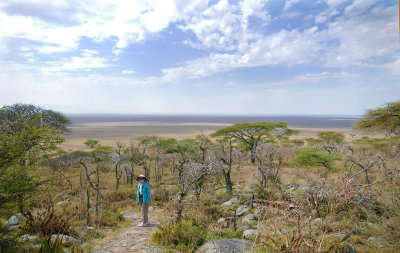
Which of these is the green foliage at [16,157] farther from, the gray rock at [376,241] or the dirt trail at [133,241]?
the gray rock at [376,241]

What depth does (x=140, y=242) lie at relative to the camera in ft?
21.6

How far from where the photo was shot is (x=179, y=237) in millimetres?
6383

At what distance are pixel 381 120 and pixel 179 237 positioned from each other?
1171cm

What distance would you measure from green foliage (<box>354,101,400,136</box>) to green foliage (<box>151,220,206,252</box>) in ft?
35.0

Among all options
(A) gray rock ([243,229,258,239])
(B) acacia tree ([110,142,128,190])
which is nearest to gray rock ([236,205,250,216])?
(A) gray rock ([243,229,258,239])

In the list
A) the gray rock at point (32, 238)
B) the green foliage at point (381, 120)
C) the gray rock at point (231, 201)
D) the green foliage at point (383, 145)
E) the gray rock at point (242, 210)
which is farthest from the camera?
the green foliage at point (383, 145)

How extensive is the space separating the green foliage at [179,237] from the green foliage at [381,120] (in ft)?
35.0

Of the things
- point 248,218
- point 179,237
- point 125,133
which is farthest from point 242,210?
point 125,133

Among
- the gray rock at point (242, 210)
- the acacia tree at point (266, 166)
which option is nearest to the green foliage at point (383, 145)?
the acacia tree at point (266, 166)

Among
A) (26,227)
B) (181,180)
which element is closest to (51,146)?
(26,227)

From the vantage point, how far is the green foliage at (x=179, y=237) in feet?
19.8

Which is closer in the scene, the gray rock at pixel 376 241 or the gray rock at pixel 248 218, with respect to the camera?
the gray rock at pixel 376 241

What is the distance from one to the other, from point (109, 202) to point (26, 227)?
4.58 metres

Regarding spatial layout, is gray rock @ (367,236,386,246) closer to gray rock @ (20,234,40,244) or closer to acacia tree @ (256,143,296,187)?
acacia tree @ (256,143,296,187)
